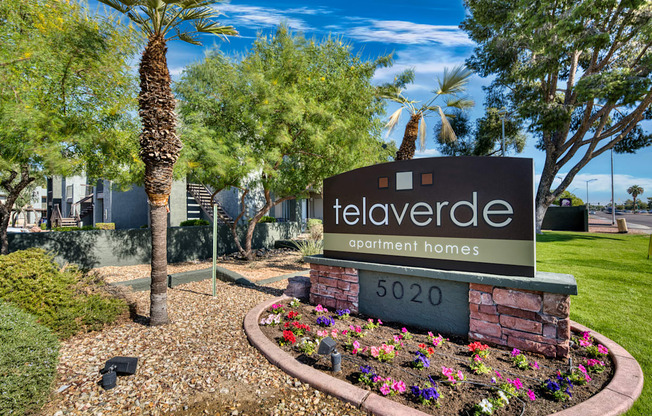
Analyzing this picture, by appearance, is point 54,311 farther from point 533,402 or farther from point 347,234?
point 533,402

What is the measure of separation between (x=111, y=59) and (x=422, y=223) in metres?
8.05

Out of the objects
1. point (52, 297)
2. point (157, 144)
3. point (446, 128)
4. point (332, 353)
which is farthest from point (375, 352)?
point (446, 128)

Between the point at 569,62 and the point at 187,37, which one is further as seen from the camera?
the point at 569,62

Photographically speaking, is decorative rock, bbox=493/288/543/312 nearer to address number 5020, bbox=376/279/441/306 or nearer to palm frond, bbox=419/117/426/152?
address number 5020, bbox=376/279/441/306

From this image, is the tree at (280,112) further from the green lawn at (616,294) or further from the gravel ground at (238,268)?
the green lawn at (616,294)

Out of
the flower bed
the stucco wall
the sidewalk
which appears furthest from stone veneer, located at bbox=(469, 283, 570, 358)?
the sidewalk

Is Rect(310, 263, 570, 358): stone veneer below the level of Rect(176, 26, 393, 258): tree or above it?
below

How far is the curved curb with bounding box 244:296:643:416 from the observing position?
2454 mm

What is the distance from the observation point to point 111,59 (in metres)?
7.30

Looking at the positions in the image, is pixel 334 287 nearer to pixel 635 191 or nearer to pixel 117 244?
pixel 117 244

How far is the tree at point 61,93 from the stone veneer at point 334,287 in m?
5.58

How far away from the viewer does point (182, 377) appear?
124 inches

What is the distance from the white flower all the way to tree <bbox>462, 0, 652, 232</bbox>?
1629cm

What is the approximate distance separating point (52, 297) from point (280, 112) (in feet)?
20.8
